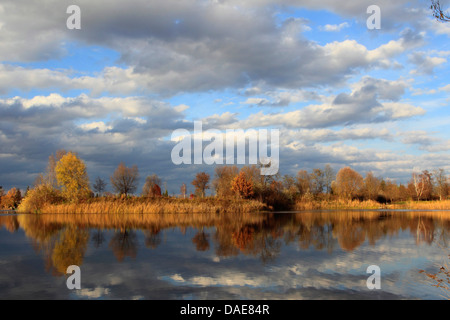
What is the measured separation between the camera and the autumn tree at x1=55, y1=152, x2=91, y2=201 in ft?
145

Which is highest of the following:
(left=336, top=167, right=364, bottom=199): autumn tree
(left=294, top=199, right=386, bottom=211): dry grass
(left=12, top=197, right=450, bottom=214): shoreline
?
(left=336, top=167, right=364, bottom=199): autumn tree

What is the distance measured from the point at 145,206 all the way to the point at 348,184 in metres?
42.8

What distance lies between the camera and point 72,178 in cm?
4525

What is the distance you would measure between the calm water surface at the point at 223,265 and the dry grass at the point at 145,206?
19.8 metres

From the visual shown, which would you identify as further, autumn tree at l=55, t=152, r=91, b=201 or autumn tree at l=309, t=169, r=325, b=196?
autumn tree at l=309, t=169, r=325, b=196

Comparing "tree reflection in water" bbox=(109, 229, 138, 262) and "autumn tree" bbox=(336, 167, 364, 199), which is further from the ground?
"autumn tree" bbox=(336, 167, 364, 199)

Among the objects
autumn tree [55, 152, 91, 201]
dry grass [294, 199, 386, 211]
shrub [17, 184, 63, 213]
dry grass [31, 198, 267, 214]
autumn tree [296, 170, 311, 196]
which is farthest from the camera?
autumn tree [296, 170, 311, 196]

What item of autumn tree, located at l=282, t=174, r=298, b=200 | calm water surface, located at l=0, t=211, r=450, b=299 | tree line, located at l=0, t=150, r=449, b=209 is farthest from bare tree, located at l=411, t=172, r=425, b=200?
calm water surface, located at l=0, t=211, r=450, b=299

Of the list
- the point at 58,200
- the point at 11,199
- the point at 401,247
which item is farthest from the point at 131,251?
the point at 11,199

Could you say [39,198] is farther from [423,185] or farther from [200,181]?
[423,185]

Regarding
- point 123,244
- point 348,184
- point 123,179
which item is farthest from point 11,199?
point 348,184

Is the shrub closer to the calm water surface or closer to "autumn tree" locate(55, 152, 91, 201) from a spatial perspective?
"autumn tree" locate(55, 152, 91, 201)

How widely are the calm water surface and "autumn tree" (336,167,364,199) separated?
46.8 meters
